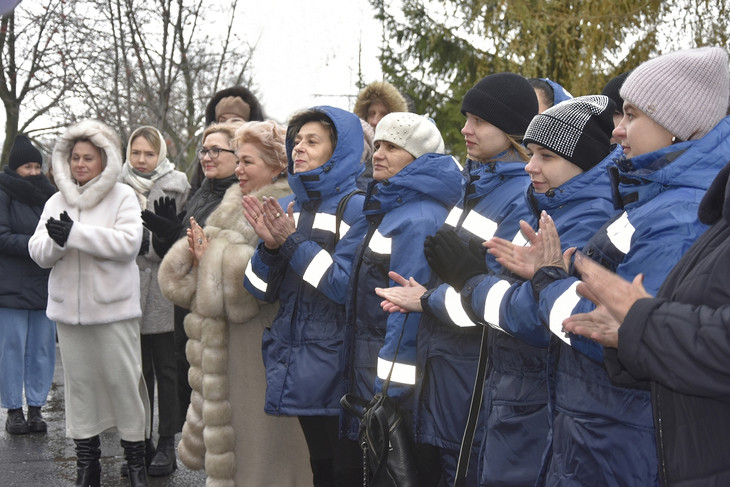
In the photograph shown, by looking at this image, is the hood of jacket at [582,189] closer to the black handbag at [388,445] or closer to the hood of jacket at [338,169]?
the black handbag at [388,445]

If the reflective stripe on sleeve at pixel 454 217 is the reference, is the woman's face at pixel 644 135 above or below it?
above

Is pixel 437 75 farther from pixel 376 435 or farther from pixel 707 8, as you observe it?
pixel 376 435

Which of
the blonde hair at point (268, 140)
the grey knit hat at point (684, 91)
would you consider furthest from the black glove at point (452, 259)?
the blonde hair at point (268, 140)

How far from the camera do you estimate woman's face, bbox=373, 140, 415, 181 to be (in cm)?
421

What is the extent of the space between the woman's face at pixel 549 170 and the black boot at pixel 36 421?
5519 millimetres

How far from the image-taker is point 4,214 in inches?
289

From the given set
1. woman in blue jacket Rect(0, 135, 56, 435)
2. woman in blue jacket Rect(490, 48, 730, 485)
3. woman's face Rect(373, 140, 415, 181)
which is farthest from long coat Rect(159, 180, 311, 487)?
woman in blue jacket Rect(0, 135, 56, 435)

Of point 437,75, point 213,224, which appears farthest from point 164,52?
point 213,224

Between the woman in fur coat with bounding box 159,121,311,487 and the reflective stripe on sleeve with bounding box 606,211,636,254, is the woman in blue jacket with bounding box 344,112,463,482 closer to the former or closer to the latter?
the woman in fur coat with bounding box 159,121,311,487

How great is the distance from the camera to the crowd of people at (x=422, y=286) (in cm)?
229

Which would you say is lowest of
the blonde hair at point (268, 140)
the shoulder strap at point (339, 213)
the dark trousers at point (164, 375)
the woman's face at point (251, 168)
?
the dark trousers at point (164, 375)

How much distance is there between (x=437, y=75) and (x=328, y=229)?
38.1 ft

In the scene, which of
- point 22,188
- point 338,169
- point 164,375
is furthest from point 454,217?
point 22,188

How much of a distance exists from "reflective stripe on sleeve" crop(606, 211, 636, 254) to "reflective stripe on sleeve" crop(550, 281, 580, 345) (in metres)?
0.17
